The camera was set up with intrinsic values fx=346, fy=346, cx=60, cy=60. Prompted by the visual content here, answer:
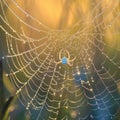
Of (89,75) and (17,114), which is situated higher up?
(89,75)

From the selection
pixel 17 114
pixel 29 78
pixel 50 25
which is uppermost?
pixel 50 25

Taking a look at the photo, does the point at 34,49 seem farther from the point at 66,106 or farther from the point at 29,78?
the point at 66,106

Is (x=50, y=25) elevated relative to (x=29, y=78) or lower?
elevated

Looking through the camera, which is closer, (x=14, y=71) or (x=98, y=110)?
(x=14, y=71)

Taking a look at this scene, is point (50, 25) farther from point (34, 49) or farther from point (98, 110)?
point (98, 110)

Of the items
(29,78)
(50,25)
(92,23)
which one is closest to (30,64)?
(29,78)

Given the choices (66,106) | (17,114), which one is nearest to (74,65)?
(66,106)
